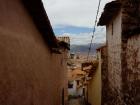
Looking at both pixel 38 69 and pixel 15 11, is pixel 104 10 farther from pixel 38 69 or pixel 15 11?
pixel 15 11

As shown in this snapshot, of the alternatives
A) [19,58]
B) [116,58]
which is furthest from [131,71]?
[19,58]

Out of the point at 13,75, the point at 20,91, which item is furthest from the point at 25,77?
the point at 13,75

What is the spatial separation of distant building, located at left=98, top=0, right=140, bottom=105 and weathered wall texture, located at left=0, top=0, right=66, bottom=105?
2.58m

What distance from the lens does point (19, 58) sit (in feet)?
24.3

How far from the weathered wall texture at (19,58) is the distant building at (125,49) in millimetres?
2577

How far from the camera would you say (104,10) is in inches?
436

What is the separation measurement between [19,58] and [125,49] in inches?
168

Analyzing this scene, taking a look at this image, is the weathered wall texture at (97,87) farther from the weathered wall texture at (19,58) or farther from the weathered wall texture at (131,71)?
the weathered wall texture at (19,58)

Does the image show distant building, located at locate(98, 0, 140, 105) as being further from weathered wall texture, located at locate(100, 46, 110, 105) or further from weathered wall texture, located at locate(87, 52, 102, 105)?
weathered wall texture, located at locate(87, 52, 102, 105)

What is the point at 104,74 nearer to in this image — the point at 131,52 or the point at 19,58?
the point at 131,52

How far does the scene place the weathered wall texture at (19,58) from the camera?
637cm

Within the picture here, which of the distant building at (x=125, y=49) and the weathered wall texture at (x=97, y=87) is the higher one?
the distant building at (x=125, y=49)

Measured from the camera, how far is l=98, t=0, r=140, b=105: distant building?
873 cm

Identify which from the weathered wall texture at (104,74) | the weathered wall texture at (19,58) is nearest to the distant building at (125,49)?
the weathered wall texture at (104,74)
